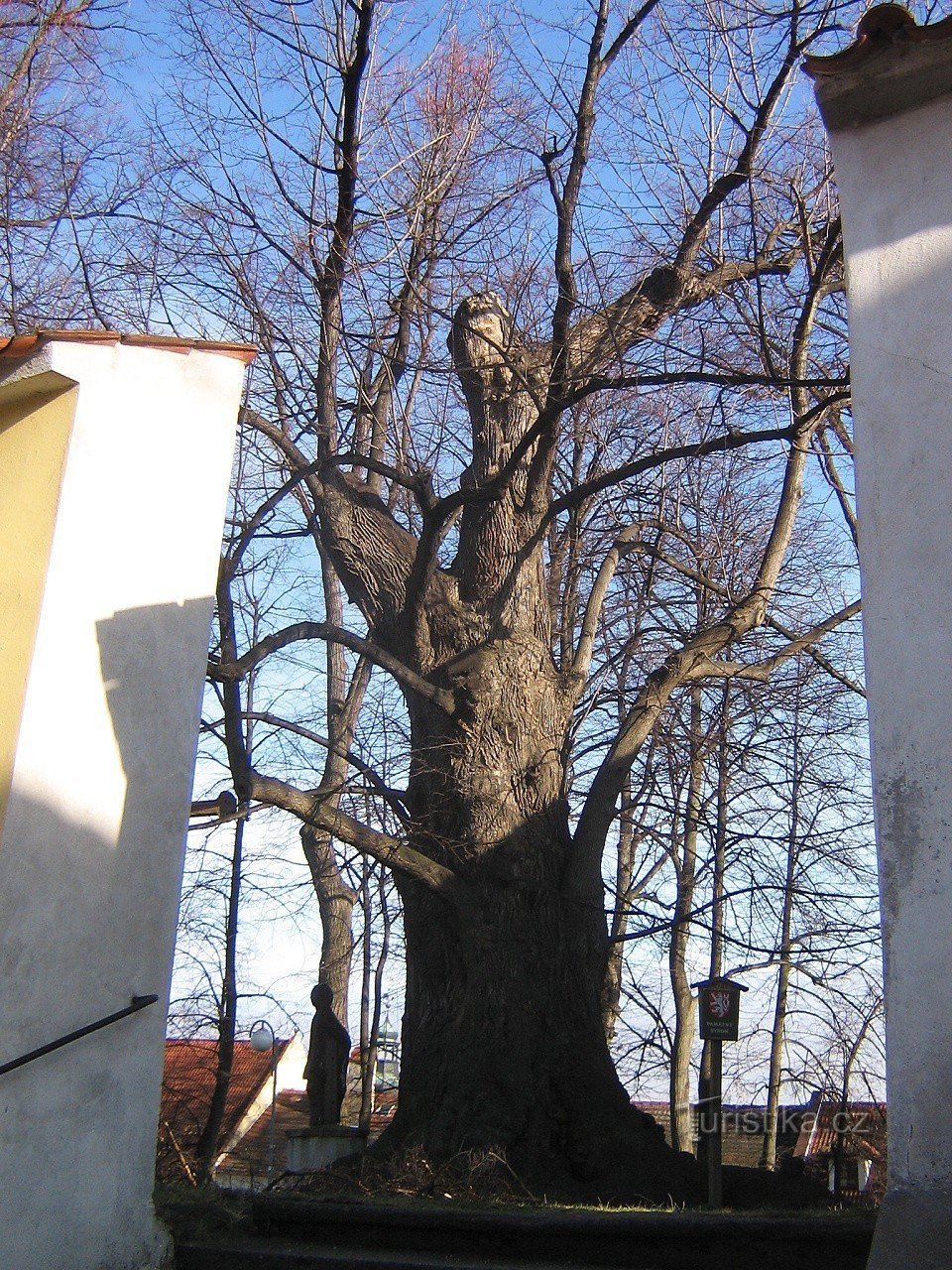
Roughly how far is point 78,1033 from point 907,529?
358cm

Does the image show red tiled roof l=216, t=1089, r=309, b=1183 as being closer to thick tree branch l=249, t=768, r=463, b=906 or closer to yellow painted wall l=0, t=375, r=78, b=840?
thick tree branch l=249, t=768, r=463, b=906

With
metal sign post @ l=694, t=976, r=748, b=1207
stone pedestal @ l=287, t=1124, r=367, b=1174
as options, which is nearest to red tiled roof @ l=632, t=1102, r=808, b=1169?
metal sign post @ l=694, t=976, r=748, b=1207

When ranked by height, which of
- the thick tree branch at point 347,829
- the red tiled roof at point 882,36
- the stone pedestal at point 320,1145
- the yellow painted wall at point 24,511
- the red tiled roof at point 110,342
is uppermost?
the red tiled roof at point 882,36

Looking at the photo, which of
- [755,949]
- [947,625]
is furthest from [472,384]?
[947,625]

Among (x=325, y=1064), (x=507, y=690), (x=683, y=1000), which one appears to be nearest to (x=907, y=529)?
(x=507, y=690)

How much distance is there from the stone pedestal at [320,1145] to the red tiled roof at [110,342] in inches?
313

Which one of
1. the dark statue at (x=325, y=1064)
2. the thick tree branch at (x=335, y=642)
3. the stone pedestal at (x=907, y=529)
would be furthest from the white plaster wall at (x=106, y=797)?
the dark statue at (x=325, y=1064)

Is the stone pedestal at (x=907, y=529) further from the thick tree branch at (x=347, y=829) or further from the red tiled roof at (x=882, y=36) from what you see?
the thick tree branch at (x=347, y=829)

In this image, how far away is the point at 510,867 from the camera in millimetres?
8711

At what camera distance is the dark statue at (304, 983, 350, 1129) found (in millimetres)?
12242

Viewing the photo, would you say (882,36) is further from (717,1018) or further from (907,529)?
(717,1018)

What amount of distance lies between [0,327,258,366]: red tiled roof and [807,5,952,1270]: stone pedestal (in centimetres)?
298

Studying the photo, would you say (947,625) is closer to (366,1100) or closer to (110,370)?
(110,370)

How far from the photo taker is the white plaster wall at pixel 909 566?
3.69 meters
